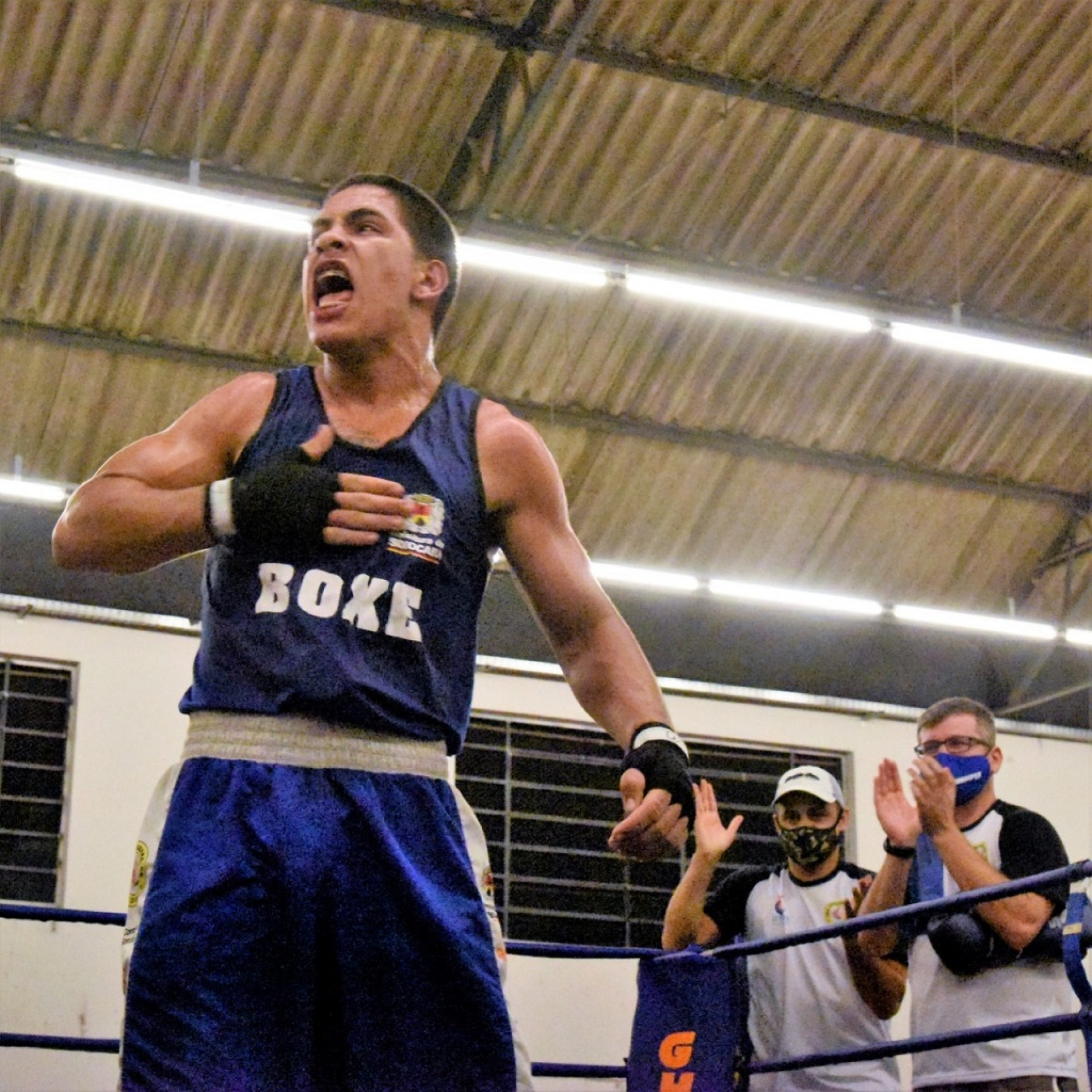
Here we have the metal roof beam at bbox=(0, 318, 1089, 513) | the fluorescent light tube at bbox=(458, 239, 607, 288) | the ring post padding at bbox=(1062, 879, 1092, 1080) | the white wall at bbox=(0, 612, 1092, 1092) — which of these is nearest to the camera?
the ring post padding at bbox=(1062, 879, 1092, 1080)

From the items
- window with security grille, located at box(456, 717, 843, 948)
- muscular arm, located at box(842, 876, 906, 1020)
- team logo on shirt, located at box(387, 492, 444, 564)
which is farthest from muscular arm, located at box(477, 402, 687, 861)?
window with security grille, located at box(456, 717, 843, 948)

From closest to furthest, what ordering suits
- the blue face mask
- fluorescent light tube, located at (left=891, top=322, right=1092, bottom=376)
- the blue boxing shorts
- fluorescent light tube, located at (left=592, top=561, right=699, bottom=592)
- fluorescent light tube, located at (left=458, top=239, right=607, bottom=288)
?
the blue boxing shorts < the blue face mask < fluorescent light tube, located at (left=458, top=239, right=607, bottom=288) < fluorescent light tube, located at (left=891, top=322, right=1092, bottom=376) < fluorescent light tube, located at (left=592, top=561, right=699, bottom=592)

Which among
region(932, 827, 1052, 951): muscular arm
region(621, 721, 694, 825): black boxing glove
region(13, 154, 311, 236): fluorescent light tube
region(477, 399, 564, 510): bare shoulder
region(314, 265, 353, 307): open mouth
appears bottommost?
region(621, 721, 694, 825): black boxing glove

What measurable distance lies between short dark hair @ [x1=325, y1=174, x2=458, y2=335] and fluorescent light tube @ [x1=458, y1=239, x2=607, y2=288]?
16.0 ft

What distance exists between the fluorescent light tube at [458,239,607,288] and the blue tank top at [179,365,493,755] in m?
5.18

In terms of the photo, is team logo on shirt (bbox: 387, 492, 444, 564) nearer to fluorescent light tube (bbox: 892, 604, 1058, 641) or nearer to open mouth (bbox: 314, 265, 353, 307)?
open mouth (bbox: 314, 265, 353, 307)

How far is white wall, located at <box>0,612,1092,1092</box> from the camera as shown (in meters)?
8.67

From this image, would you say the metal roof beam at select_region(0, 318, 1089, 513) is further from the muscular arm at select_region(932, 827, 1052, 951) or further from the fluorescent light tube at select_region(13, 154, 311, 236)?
the muscular arm at select_region(932, 827, 1052, 951)

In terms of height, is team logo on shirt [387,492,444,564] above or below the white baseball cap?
below

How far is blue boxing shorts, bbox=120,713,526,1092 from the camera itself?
5.85 ft

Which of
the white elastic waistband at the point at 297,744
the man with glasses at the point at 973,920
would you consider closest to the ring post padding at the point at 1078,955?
the man with glasses at the point at 973,920

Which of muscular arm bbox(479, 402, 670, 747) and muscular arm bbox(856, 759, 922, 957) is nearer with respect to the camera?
muscular arm bbox(479, 402, 670, 747)

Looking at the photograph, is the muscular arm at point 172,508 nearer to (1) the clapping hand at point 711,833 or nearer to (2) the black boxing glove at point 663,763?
(2) the black boxing glove at point 663,763

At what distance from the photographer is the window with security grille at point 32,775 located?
897cm
